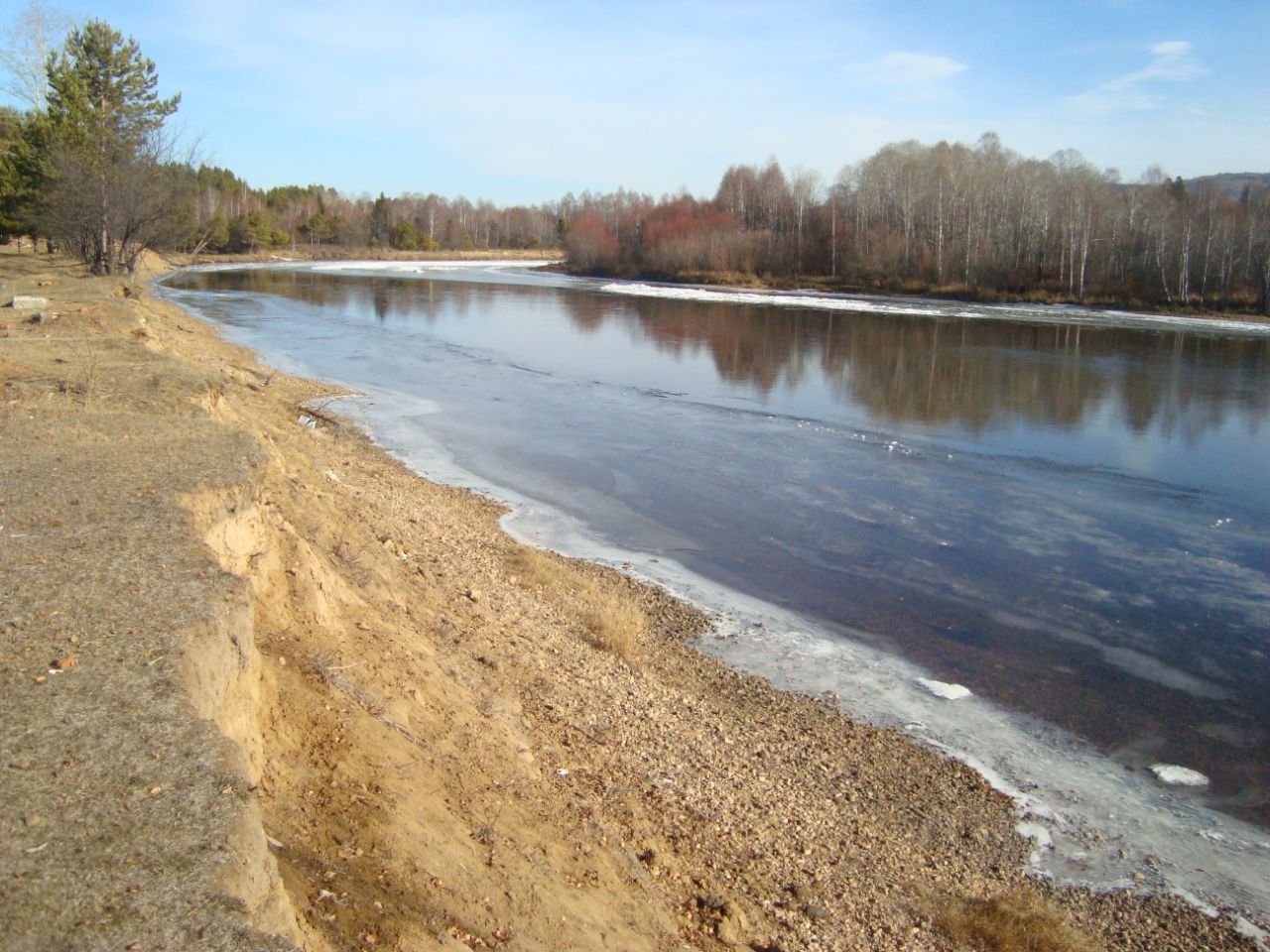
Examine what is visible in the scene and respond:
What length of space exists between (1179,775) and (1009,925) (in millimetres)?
3150

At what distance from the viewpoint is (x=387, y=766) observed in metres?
6.02

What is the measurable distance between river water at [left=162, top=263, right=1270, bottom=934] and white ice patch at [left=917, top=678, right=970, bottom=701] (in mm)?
27

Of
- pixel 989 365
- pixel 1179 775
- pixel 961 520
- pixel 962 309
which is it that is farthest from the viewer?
pixel 962 309

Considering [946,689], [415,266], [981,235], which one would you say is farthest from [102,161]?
[415,266]

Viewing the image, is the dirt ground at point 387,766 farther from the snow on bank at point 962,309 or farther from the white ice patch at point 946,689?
the snow on bank at point 962,309

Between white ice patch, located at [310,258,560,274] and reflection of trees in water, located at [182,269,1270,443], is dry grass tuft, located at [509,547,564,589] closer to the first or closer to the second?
reflection of trees in water, located at [182,269,1270,443]

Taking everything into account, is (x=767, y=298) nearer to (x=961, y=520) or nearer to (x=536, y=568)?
(x=961, y=520)

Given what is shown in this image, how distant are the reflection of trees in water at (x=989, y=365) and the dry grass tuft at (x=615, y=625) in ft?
48.1

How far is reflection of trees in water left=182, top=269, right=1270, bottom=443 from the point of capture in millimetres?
25359

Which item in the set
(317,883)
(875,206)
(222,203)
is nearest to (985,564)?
(317,883)

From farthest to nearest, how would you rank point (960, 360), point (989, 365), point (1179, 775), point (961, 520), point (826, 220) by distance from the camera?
point (826, 220) → point (960, 360) → point (989, 365) → point (961, 520) → point (1179, 775)

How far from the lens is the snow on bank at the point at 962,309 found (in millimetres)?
46750

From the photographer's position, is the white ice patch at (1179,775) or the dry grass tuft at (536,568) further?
the dry grass tuft at (536,568)

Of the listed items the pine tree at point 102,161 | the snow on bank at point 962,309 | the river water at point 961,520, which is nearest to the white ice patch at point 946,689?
the river water at point 961,520
